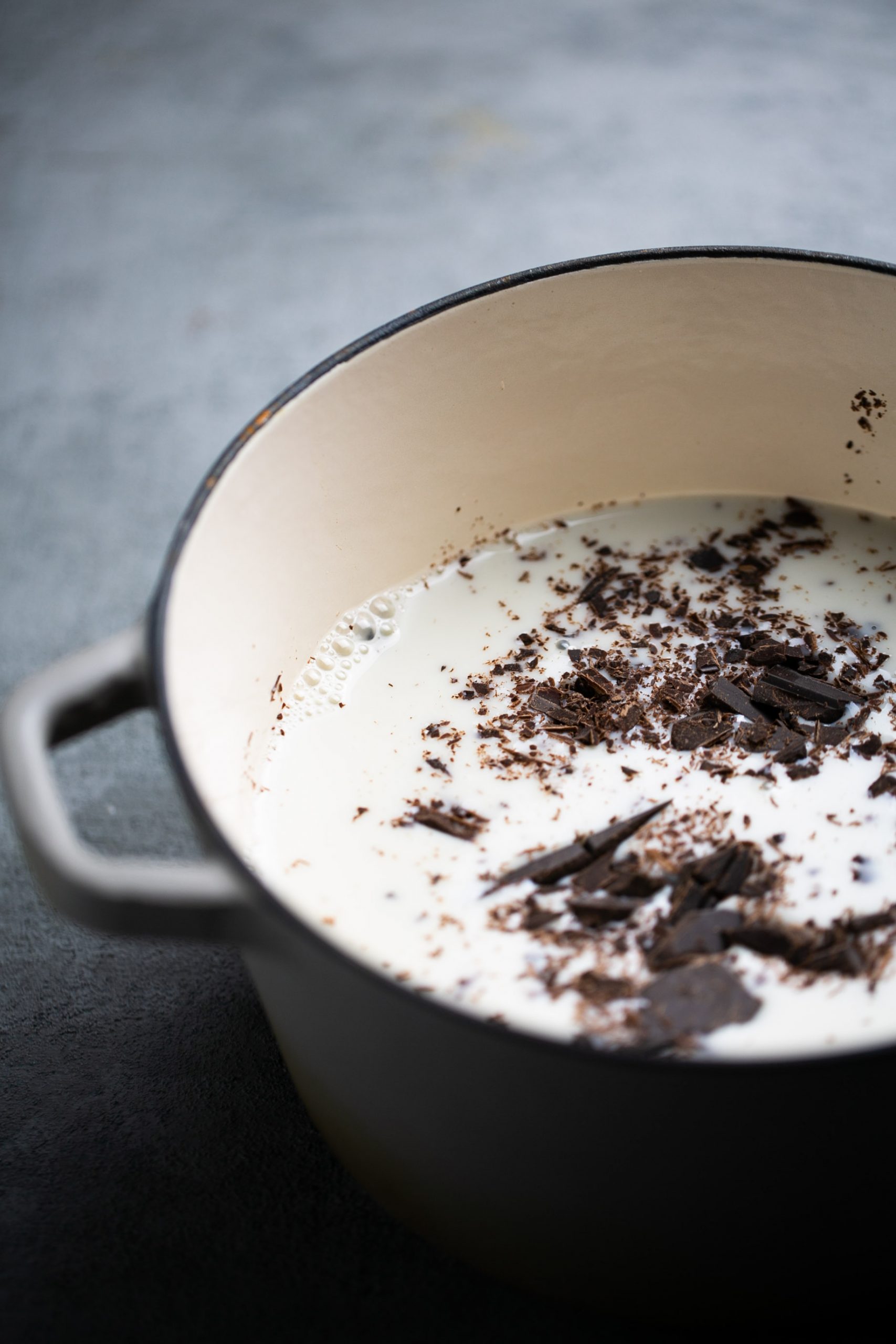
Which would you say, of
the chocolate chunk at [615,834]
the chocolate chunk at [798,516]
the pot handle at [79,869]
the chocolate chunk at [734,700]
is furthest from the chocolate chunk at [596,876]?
the chocolate chunk at [798,516]

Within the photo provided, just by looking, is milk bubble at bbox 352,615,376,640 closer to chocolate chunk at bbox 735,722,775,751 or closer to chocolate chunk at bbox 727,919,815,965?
chocolate chunk at bbox 735,722,775,751

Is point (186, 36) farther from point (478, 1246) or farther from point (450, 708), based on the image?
point (478, 1246)

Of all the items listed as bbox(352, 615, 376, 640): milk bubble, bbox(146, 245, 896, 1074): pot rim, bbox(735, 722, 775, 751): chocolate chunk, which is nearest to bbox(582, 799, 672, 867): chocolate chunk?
bbox(735, 722, 775, 751): chocolate chunk

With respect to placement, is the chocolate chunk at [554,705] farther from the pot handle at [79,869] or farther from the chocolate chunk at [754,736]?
the pot handle at [79,869]

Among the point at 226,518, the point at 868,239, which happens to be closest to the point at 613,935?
the point at 226,518

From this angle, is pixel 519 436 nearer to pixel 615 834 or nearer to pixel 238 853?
pixel 615 834

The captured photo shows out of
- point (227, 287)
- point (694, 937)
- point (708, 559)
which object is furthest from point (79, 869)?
point (227, 287)
